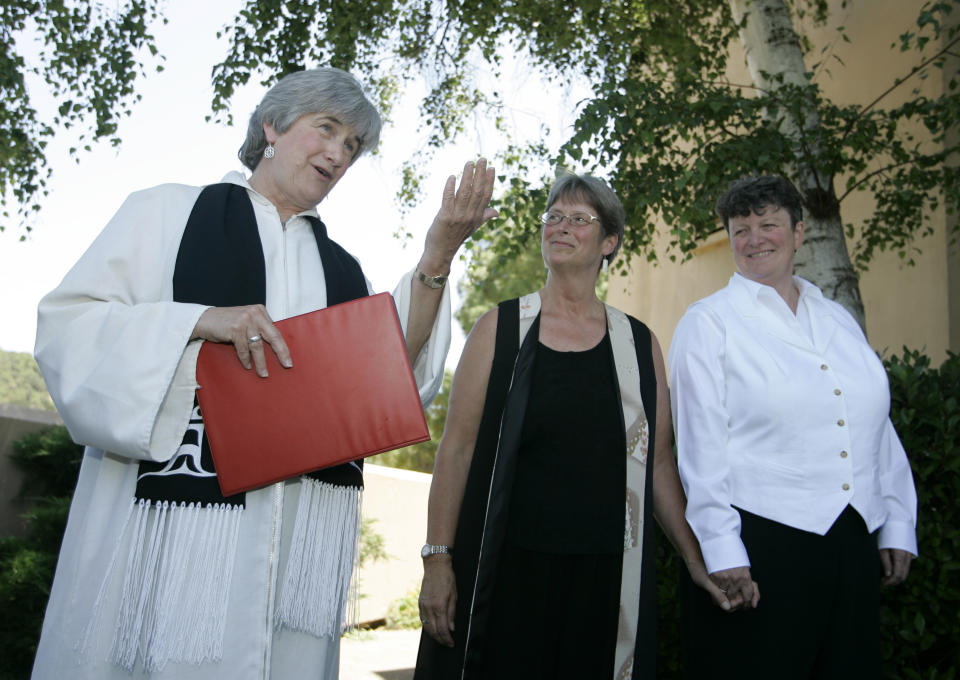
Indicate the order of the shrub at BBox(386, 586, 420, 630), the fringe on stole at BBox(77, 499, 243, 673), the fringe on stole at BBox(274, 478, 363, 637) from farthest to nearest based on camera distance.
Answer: the shrub at BBox(386, 586, 420, 630)
the fringe on stole at BBox(274, 478, 363, 637)
the fringe on stole at BBox(77, 499, 243, 673)

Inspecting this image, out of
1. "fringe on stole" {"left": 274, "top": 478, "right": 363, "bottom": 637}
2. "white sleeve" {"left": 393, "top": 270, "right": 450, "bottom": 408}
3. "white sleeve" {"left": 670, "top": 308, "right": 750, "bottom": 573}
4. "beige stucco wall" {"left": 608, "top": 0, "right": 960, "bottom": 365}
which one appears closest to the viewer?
"fringe on stole" {"left": 274, "top": 478, "right": 363, "bottom": 637}

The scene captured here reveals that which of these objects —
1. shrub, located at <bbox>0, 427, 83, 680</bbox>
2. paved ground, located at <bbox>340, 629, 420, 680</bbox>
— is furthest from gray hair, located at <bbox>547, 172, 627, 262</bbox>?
shrub, located at <bbox>0, 427, 83, 680</bbox>

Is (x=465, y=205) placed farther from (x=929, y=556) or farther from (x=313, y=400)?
(x=929, y=556)

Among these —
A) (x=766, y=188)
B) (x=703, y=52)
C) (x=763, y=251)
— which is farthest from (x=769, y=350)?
(x=703, y=52)

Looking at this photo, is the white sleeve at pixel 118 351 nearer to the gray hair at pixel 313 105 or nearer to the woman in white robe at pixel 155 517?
the woman in white robe at pixel 155 517

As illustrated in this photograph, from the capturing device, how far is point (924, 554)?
10.1 feet

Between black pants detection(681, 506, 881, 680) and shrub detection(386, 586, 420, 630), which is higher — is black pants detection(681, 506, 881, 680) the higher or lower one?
the higher one

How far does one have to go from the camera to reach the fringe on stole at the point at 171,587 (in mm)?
1663

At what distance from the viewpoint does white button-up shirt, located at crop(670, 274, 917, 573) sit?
7.69ft

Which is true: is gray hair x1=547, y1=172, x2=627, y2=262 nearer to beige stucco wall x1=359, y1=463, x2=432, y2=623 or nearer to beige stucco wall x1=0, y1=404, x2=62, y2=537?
beige stucco wall x1=0, y1=404, x2=62, y2=537

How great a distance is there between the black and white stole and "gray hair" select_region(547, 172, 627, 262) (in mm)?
1070

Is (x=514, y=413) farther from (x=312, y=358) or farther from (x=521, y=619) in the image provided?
(x=312, y=358)

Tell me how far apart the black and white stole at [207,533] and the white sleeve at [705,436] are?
3.32 ft

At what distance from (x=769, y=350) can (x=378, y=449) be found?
1.39 metres
